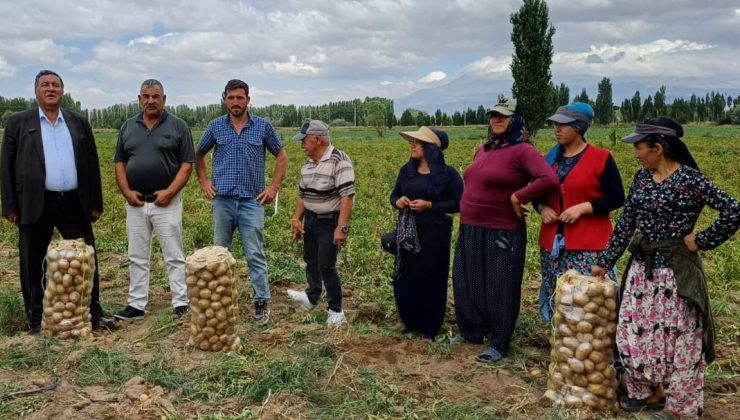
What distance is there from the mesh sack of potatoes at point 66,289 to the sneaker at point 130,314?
1.83 ft

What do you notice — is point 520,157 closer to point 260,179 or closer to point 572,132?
point 572,132

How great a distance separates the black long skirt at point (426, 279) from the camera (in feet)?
16.2

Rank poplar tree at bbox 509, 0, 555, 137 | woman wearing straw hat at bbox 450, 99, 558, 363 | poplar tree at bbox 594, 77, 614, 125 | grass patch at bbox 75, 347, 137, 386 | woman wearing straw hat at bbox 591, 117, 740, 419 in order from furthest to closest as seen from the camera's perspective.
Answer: poplar tree at bbox 594, 77, 614, 125 < poplar tree at bbox 509, 0, 555, 137 < woman wearing straw hat at bbox 450, 99, 558, 363 < grass patch at bbox 75, 347, 137, 386 < woman wearing straw hat at bbox 591, 117, 740, 419

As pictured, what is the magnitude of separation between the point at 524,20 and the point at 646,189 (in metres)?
40.1

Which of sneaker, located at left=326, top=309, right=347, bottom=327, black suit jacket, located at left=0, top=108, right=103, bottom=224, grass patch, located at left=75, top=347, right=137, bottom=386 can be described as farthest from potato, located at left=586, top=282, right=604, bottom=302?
black suit jacket, located at left=0, top=108, right=103, bottom=224

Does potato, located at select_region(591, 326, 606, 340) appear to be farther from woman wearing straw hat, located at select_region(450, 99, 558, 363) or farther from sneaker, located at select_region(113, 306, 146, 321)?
sneaker, located at select_region(113, 306, 146, 321)

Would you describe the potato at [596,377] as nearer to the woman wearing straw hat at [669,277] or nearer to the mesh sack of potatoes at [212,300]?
the woman wearing straw hat at [669,277]

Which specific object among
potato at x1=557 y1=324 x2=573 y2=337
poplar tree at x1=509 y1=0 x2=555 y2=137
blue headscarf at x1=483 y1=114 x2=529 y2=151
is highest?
poplar tree at x1=509 y1=0 x2=555 y2=137

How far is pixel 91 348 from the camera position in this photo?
4.58 m

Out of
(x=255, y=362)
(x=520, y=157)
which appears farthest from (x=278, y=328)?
(x=520, y=157)

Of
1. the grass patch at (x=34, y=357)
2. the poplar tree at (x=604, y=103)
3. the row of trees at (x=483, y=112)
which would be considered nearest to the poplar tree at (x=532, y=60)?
the row of trees at (x=483, y=112)

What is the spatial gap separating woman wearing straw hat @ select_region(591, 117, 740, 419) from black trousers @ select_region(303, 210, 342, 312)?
238 centimetres

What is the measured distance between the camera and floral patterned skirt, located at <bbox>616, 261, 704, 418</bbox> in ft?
11.5

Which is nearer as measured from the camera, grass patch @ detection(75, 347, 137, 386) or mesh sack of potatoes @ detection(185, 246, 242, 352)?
grass patch @ detection(75, 347, 137, 386)
